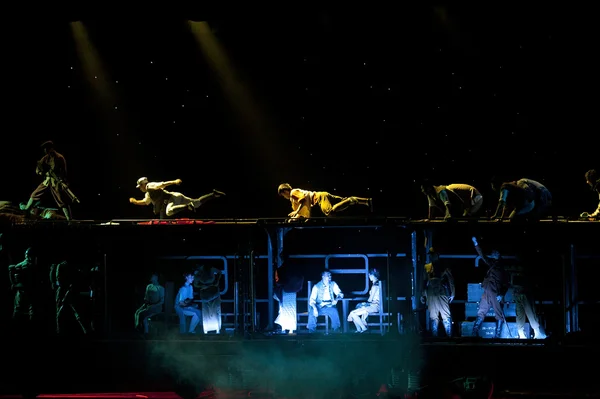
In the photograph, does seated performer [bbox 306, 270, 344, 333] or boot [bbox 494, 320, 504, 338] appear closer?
boot [bbox 494, 320, 504, 338]

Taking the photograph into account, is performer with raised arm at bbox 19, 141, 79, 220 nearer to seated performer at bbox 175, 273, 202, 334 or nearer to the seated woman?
seated performer at bbox 175, 273, 202, 334

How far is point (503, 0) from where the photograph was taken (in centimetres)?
1424

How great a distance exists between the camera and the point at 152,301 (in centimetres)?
1229

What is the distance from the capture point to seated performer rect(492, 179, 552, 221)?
12062 mm

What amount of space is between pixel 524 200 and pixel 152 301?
6285 mm

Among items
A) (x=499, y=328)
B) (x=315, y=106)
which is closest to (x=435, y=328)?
(x=499, y=328)

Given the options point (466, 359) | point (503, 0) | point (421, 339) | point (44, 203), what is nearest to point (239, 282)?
point (421, 339)

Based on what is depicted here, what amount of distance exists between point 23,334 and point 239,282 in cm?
374

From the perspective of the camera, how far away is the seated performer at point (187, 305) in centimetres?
1230

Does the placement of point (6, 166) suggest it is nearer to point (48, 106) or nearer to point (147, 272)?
point (48, 106)

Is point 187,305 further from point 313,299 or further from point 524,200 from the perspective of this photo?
point 524,200

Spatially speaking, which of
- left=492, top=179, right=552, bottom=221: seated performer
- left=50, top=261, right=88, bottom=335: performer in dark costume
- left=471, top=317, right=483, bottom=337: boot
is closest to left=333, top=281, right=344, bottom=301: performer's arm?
left=471, top=317, right=483, bottom=337: boot

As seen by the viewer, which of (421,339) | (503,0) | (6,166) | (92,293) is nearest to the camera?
(421,339)

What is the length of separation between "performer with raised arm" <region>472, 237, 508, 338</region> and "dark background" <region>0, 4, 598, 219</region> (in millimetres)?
3172
